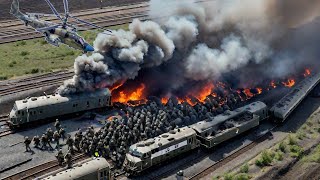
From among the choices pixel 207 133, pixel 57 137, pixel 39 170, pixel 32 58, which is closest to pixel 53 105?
pixel 57 137

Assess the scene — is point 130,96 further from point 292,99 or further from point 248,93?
point 292,99

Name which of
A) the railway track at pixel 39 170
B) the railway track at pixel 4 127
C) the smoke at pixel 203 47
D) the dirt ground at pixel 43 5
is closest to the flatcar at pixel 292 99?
the smoke at pixel 203 47

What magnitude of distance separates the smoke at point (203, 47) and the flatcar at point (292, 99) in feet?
13.1

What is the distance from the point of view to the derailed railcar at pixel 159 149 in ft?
103

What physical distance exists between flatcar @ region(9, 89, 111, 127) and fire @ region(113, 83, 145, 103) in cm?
249

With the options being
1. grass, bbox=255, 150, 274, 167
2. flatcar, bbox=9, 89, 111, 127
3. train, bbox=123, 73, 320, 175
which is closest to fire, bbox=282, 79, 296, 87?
train, bbox=123, 73, 320, 175

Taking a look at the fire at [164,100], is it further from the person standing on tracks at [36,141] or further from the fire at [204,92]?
the person standing on tracks at [36,141]

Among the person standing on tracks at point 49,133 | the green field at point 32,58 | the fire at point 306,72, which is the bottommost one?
the person standing on tracks at point 49,133

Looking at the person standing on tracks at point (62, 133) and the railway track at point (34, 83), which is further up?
the railway track at point (34, 83)

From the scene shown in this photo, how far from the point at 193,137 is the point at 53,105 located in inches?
514

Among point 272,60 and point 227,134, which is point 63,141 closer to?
point 227,134

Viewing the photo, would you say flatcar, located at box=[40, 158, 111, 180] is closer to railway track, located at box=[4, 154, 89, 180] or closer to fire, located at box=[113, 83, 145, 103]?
railway track, located at box=[4, 154, 89, 180]

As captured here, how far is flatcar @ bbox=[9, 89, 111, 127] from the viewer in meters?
37.8

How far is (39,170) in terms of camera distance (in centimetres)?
3228
